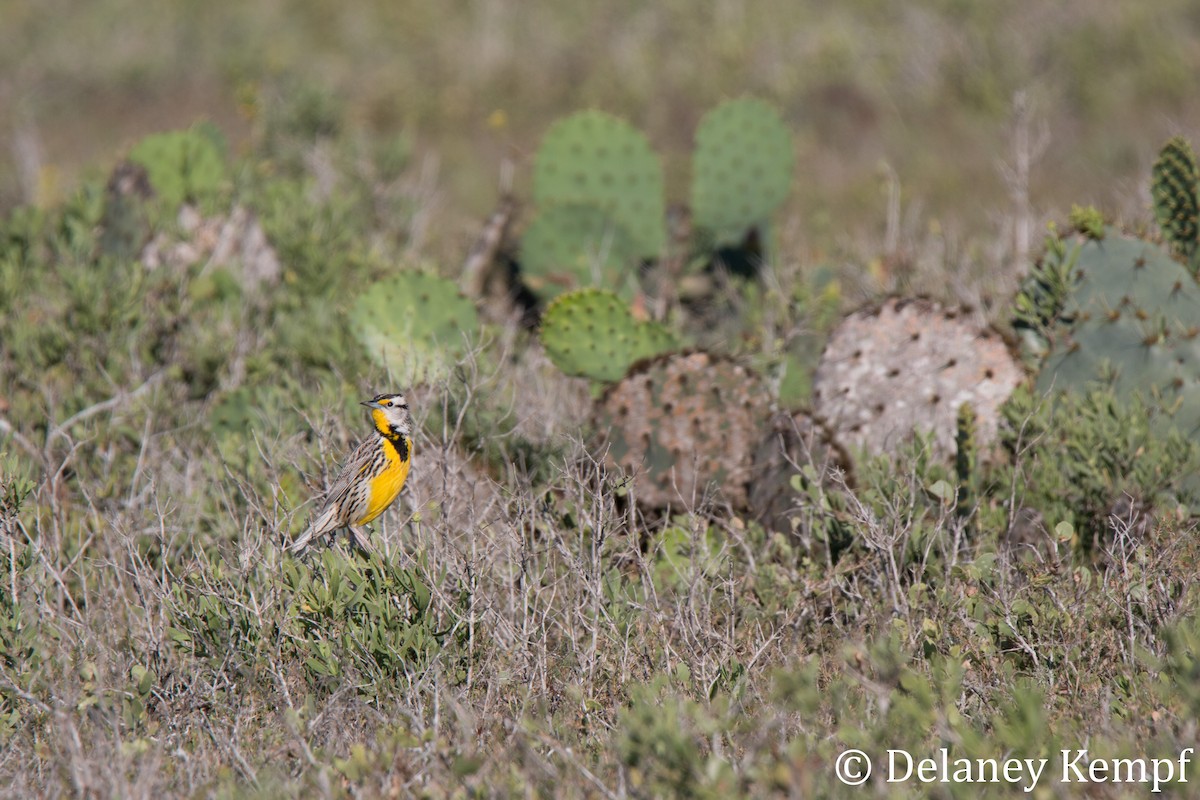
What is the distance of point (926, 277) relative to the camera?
7668mm

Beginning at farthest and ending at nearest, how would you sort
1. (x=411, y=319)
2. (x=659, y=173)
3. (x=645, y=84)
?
(x=645, y=84) → (x=659, y=173) → (x=411, y=319)

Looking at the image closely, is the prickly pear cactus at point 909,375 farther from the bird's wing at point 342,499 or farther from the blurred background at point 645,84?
the blurred background at point 645,84

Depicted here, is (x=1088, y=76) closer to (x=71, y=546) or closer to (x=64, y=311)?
(x=64, y=311)

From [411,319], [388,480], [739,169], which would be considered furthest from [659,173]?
[388,480]

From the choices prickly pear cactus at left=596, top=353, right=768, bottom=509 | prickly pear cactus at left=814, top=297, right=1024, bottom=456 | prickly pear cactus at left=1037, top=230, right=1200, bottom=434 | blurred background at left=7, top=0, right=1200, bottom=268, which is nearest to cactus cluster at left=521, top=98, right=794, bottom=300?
blurred background at left=7, top=0, right=1200, bottom=268

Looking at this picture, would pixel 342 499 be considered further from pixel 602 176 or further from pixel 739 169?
pixel 739 169

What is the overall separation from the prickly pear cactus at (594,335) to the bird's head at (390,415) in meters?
1.51

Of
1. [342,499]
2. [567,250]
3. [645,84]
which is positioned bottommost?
[645,84]

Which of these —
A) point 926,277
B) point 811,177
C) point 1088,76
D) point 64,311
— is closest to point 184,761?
point 64,311

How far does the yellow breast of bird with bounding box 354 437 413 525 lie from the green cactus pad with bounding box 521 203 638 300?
11.4 feet

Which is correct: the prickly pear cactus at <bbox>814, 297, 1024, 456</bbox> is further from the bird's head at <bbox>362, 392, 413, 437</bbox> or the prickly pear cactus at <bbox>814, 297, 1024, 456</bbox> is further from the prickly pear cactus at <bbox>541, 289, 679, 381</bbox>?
the bird's head at <bbox>362, 392, 413, 437</bbox>

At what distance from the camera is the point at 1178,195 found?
5.78 m

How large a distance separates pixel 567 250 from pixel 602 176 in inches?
30.2

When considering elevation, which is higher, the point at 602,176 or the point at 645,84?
the point at 602,176
